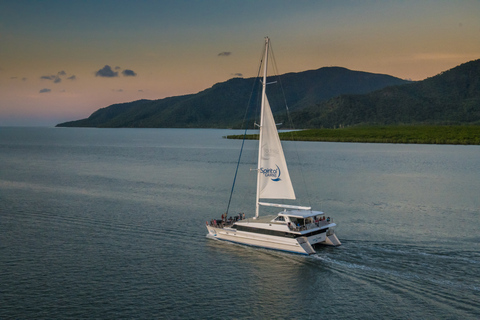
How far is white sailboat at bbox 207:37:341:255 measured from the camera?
98.9 feet

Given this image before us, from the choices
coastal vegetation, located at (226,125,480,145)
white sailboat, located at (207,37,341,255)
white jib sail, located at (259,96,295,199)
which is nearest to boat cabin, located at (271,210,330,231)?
white sailboat, located at (207,37,341,255)

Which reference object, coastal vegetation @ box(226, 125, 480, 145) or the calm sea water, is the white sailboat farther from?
coastal vegetation @ box(226, 125, 480, 145)

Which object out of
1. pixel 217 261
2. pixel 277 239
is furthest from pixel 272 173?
pixel 217 261

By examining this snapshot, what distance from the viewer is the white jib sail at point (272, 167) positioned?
1274 inches

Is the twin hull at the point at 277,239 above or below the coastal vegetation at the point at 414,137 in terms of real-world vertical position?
below

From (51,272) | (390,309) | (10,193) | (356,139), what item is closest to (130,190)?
(10,193)

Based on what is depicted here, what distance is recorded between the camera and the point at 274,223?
3078 cm

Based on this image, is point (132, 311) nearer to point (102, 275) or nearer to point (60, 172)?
point (102, 275)

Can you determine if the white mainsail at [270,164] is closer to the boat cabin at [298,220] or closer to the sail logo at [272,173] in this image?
the sail logo at [272,173]

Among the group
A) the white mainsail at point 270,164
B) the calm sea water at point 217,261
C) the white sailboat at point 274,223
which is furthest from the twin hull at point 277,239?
A: the white mainsail at point 270,164

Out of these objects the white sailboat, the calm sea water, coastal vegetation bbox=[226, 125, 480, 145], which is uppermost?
coastal vegetation bbox=[226, 125, 480, 145]

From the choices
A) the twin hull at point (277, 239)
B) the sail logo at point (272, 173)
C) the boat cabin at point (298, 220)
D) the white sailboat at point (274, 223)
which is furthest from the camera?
the sail logo at point (272, 173)

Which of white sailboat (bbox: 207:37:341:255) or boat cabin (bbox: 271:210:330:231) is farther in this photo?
boat cabin (bbox: 271:210:330:231)

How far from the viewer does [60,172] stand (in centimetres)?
7744
